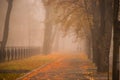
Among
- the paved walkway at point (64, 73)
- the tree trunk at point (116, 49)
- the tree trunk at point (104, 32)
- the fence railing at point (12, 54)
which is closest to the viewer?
the tree trunk at point (116, 49)

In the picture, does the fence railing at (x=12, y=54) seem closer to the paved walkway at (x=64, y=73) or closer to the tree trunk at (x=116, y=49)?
the paved walkway at (x=64, y=73)

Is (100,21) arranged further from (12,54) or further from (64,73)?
(12,54)

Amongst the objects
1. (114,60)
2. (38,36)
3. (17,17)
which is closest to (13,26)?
(17,17)

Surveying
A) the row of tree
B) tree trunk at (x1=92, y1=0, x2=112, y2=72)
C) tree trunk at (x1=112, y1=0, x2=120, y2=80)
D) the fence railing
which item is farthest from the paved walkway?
the fence railing

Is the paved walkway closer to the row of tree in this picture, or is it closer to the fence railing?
the row of tree

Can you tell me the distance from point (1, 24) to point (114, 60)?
51.2 m

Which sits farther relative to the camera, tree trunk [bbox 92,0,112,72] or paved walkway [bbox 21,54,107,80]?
tree trunk [bbox 92,0,112,72]

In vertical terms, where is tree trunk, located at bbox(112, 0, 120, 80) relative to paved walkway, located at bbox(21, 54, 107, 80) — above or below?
above

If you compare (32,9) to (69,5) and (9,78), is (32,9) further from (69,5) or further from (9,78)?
(9,78)

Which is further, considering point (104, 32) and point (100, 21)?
point (100, 21)

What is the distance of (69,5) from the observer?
86.9ft

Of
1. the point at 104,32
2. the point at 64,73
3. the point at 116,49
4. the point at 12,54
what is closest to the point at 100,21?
the point at 104,32

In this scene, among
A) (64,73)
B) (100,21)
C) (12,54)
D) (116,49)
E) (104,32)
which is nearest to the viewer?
(116,49)

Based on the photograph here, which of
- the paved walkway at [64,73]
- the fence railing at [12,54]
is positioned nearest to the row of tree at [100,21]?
the paved walkway at [64,73]
